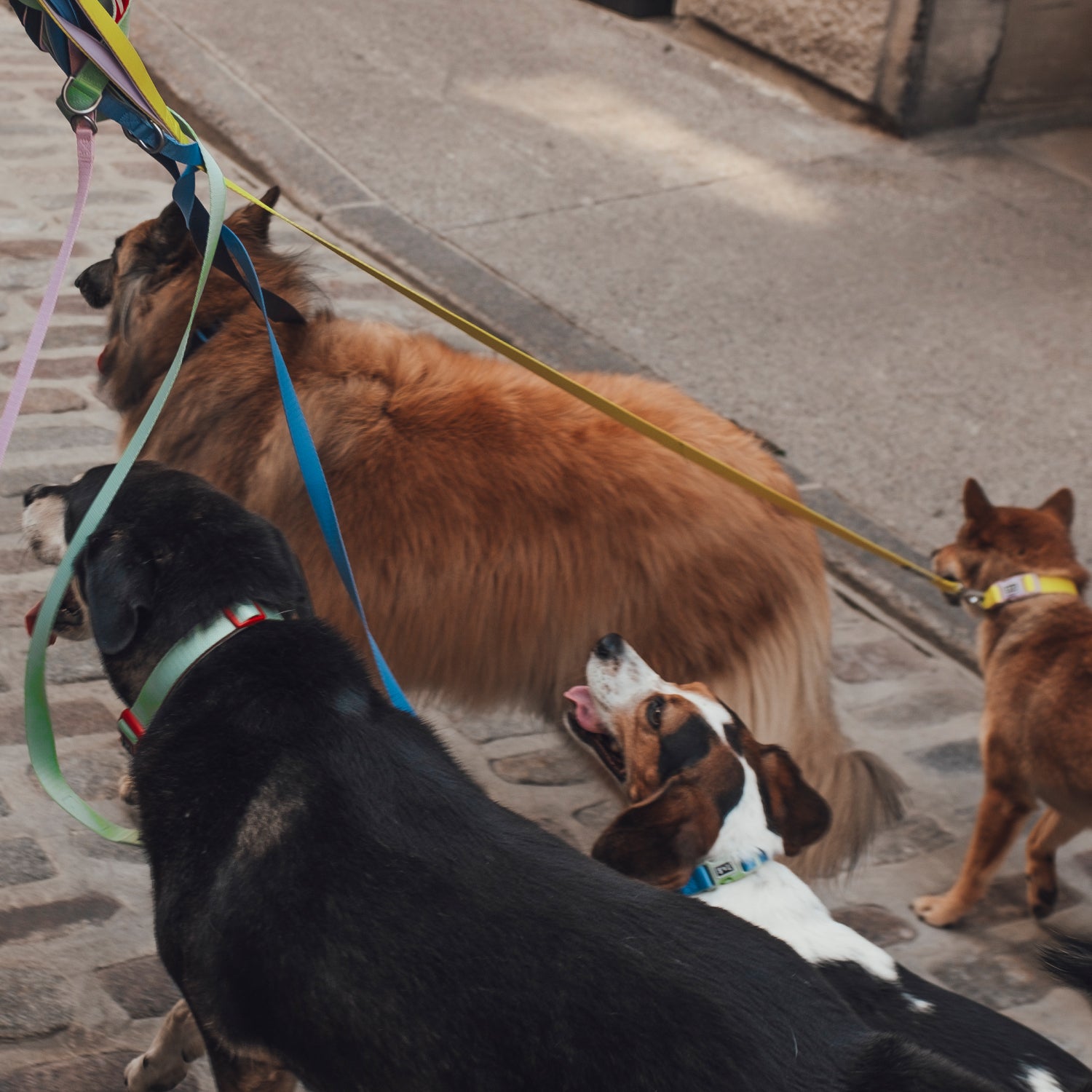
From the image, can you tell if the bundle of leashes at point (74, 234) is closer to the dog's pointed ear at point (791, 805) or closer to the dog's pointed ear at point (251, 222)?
the dog's pointed ear at point (251, 222)

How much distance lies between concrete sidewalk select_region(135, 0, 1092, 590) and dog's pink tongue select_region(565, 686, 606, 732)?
2366 mm

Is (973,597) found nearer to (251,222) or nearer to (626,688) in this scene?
(626,688)

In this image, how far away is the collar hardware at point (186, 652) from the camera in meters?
2.53

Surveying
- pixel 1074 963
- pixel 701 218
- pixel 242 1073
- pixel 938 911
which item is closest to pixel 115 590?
pixel 242 1073

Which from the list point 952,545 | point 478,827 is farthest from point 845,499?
point 478,827

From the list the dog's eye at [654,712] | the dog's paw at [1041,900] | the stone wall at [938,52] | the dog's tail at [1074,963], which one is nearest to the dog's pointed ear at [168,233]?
the dog's eye at [654,712]

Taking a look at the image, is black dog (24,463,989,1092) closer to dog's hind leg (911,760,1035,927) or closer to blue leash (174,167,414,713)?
blue leash (174,167,414,713)

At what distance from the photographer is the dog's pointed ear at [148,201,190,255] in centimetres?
364

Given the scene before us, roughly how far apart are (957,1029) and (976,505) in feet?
6.41

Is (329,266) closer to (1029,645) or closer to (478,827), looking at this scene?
(1029,645)

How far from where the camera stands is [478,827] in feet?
7.67

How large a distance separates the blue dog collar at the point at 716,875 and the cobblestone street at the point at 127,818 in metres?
0.96

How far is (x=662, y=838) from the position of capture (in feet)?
9.18

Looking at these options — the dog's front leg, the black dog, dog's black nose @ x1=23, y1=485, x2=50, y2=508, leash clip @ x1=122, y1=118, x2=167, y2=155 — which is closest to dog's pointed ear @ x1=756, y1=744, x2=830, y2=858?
the black dog
